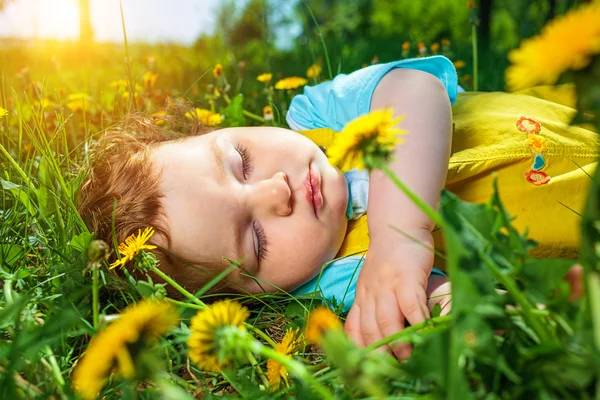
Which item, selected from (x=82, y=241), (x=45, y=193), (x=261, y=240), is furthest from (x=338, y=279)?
(x=45, y=193)

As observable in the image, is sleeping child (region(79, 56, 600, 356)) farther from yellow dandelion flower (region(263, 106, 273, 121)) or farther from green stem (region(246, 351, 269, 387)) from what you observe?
yellow dandelion flower (region(263, 106, 273, 121))

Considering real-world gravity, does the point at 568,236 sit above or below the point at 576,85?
below

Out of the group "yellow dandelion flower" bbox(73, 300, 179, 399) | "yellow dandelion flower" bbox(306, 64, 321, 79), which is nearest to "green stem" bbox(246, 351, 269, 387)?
"yellow dandelion flower" bbox(73, 300, 179, 399)

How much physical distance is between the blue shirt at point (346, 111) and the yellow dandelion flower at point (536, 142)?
24cm

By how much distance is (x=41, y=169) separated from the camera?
1.30 metres

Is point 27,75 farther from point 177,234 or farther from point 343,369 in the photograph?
point 343,369

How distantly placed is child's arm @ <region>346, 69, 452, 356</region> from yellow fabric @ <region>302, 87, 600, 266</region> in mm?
159

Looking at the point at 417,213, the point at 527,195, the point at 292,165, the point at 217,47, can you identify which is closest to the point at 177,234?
the point at 292,165

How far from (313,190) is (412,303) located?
0.48 metres

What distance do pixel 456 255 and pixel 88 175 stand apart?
1.28 metres

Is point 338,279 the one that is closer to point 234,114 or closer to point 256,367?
point 256,367

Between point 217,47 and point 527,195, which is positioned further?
point 217,47

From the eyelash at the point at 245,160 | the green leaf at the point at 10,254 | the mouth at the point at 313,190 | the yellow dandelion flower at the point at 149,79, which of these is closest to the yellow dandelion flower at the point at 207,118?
the yellow dandelion flower at the point at 149,79

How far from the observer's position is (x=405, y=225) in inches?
43.5
